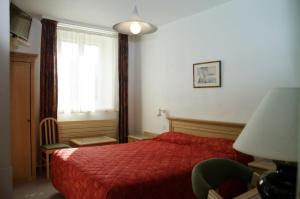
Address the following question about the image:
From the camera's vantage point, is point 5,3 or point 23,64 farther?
point 23,64

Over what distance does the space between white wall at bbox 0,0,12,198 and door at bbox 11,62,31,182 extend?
2.24 metres

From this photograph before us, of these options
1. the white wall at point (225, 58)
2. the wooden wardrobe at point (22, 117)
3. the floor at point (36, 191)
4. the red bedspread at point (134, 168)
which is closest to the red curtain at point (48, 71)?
the wooden wardrobe at point (22, 117)

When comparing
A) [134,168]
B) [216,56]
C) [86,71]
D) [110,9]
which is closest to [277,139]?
[134,168]

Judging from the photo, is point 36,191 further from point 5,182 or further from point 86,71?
point 86,71

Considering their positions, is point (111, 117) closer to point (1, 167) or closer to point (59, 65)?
point (59, 65)

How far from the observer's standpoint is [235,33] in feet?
11.4

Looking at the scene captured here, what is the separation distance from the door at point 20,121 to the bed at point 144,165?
76 centimetres

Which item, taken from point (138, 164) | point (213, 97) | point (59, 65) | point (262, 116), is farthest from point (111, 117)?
point (262, 116)

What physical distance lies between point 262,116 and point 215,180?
792 millimetres

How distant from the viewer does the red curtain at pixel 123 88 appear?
5172mm

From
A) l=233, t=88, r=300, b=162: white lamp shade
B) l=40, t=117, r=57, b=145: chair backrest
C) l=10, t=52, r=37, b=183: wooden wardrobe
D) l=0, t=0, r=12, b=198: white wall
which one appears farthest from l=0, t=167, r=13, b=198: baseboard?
l=40, t=117, r=57, b=145: chair backrest

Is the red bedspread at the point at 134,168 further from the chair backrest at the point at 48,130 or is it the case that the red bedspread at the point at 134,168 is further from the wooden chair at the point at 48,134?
the chair backrest at the point at 48,130

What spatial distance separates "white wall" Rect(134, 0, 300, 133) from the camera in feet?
9.79

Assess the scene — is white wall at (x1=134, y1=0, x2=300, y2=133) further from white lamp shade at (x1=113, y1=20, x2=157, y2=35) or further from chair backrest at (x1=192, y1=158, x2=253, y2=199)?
chair backrest at (x1=192, y1=158, x2=253, y2=199)
